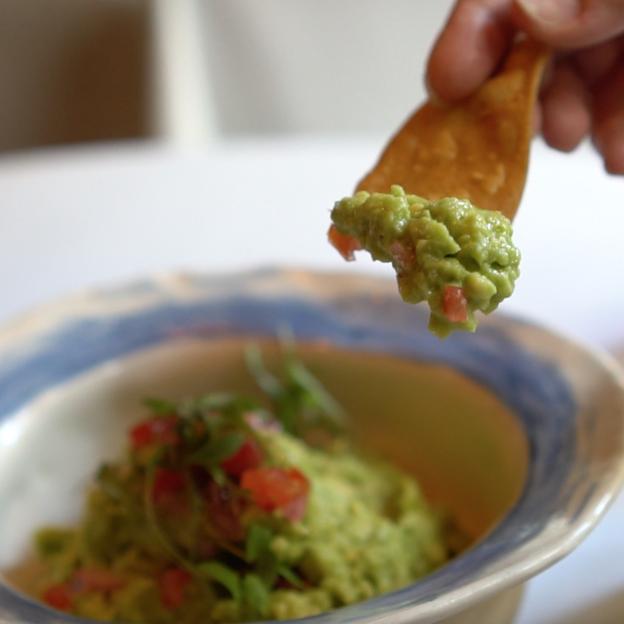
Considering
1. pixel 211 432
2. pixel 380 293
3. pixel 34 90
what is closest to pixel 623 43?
pixel 380 293

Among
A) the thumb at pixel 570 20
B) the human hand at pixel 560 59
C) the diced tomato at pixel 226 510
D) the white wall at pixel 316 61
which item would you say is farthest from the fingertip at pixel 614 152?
the white wall at pixel 316 61

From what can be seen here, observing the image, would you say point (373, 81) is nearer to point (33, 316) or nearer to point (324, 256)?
point (324, 256)

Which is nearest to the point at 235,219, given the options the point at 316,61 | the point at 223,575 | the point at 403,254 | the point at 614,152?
the point at 614,152

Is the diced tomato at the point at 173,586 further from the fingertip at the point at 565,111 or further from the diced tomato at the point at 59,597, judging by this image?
the fingertip at the point at 565,111

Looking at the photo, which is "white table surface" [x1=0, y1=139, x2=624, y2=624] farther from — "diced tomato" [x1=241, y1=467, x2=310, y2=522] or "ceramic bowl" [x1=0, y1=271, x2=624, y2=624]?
"diced tomato" [x1=241, y1=467, x2=310, y2=522]

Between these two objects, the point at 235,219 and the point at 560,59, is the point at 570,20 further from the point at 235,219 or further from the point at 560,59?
the point at 235,219

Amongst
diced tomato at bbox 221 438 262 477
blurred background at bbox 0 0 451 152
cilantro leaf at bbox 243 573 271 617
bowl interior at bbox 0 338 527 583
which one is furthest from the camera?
blurred background at bbox 0 0 451 152

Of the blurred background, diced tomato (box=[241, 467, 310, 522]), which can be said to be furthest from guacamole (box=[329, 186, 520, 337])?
the blurred background
